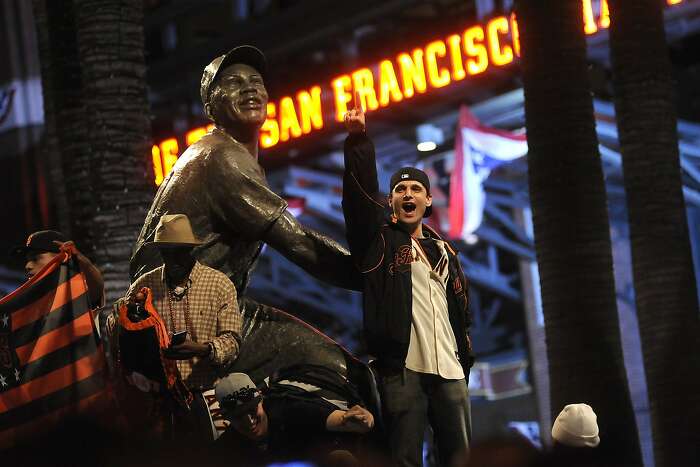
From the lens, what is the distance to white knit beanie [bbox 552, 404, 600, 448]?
5.94m

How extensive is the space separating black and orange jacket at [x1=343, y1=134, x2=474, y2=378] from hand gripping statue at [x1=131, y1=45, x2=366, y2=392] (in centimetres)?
12

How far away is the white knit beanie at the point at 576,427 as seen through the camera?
5.94 meters

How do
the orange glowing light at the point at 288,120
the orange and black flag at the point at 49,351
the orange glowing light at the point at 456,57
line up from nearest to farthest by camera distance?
1. the orange and black flag at the point at 49,351
2. the orange glowing light at the point at 456,57
3. the orange glowing light at the point at 288,120

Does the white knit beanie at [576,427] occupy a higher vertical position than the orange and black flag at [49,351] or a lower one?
lower

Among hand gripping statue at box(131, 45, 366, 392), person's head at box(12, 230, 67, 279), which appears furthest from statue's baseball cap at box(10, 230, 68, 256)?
hand gripping statue at box(131, 45, 366, 392)

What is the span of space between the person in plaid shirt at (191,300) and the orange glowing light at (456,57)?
41.9 feet

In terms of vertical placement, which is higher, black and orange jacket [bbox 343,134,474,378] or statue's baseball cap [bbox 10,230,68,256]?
statue's baseball cap [bbox 10,230,68,256]

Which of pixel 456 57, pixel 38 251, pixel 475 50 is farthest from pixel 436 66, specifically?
pixel 38 251

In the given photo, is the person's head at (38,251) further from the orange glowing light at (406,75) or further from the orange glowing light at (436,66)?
the orange glowing light at (436,66)

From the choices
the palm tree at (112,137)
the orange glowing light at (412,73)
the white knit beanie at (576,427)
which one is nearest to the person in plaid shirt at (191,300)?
the white knit beanie at (576,427)

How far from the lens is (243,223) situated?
5.66 m

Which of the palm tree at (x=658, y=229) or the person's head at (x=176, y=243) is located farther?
the palm tree at (x=658, y=229)

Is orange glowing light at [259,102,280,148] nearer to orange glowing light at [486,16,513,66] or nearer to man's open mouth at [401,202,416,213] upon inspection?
orange glowing light at [486,16,513,66]

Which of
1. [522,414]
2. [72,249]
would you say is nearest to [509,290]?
[522,414]
